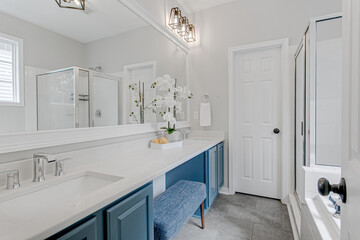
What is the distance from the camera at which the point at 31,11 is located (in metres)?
1.02

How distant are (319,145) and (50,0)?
212cm

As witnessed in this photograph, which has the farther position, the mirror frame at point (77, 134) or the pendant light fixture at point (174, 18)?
the pendant light fixture at point (174, 18)

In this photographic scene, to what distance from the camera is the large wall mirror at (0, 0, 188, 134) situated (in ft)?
3.08

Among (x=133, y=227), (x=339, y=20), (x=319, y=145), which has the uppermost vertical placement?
(x=339, y=20)

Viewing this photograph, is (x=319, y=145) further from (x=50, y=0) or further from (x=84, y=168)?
(x=50, y=0)

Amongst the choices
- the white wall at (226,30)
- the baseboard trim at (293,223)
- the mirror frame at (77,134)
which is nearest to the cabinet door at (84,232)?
the mirror frame at (77,134)

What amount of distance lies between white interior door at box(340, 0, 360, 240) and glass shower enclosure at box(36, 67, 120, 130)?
1.35m

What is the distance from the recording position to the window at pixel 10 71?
2.91 feet

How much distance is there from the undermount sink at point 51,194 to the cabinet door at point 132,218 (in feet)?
0.53

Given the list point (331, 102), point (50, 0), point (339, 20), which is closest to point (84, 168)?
point (50, 0)

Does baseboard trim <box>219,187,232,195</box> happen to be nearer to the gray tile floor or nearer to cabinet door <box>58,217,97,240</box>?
the gray tile floor

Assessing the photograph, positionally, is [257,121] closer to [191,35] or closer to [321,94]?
[321,94]

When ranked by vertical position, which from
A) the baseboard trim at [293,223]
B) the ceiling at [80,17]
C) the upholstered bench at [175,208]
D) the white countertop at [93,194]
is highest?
the ceiling at [80,17]

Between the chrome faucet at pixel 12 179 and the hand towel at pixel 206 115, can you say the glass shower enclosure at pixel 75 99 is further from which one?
the hand towel at pixel 206 115
